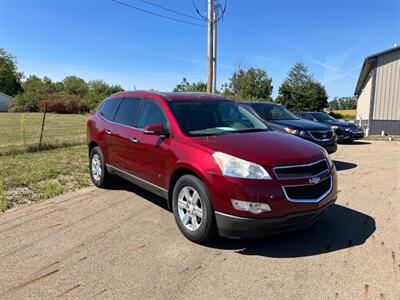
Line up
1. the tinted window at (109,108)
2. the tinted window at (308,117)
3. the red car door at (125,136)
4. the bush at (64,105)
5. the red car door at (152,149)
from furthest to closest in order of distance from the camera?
the bush at (64,105) → the tinted window at (308,117) → the tinted window at (109,108) → the red car door at (125,136) → the red car door at (152,149)

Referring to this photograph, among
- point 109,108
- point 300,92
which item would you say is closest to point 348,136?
point 109,108

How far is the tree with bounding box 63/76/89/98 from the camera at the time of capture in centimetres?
10657

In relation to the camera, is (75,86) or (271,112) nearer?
(271,112)

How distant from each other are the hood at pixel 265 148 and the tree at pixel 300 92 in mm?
50809

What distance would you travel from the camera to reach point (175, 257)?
3764 mm

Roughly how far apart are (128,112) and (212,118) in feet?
5.33

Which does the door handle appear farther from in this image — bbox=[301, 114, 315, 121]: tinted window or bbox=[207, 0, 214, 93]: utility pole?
bbox=[301, 114, 315, 121]: tinted window

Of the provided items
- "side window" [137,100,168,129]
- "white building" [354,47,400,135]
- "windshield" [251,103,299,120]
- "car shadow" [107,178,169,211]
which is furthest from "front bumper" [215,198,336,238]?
"white building" [354,47,400,135]

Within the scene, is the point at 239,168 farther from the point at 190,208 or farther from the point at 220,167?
the point at 190,208

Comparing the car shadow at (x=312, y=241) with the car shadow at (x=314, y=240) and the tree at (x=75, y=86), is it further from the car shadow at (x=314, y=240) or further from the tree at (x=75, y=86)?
the tree at (x=75, y=86)

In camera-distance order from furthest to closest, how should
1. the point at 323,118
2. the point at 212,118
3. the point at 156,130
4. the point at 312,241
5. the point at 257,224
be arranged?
the point at 323,118 → the point at 212,118 → the point at 156,130 → the point at 312,241 → the point at 257,224

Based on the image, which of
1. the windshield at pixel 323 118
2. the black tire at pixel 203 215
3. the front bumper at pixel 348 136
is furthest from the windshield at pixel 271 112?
the windshield at pixel 323 118

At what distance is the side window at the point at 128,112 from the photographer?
5.61 m

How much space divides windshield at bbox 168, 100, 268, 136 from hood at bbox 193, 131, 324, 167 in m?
0.27
